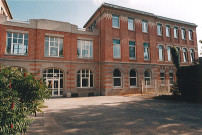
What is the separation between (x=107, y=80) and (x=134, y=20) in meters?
9.94

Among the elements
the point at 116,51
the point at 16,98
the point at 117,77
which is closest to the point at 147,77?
the point at 117,77

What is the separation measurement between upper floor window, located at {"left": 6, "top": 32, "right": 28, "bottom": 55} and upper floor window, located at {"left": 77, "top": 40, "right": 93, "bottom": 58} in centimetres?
611

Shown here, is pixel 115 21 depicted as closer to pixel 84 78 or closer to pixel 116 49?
pixel 116 49

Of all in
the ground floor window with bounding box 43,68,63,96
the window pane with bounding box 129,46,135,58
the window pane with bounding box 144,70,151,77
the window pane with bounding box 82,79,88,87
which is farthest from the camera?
the window pane with bounding box 144,70,151,77

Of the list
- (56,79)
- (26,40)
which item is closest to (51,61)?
(56,79)

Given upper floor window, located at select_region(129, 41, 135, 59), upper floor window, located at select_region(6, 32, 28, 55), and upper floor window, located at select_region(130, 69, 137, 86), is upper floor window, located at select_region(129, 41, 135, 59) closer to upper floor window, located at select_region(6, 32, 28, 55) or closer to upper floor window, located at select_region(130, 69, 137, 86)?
upper floor window, located at select_region(130, 69, 137, 86)

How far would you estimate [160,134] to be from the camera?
4137mm

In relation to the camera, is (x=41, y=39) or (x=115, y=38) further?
(x=115, y=38)

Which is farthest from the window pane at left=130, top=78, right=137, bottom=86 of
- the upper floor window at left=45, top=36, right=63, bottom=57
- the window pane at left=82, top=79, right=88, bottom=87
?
the upper floor window at left=45, top=36, right=63, bottom=57

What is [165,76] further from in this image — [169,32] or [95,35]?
[95,35]

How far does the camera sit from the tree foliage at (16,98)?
2.88m

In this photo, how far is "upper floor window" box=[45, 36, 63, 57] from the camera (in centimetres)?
1536

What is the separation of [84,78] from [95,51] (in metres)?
4.02

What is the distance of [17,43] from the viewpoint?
14164 millimetres
